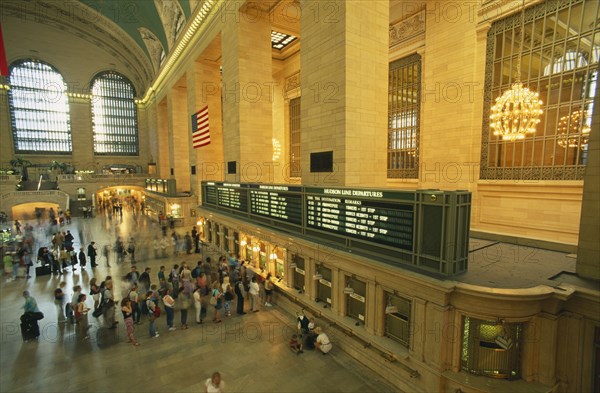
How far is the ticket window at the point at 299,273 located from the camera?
9.12 m

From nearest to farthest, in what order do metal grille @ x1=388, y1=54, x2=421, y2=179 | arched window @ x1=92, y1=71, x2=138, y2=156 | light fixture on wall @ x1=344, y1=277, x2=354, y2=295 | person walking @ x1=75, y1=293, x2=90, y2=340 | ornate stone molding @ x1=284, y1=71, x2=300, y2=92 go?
light fixture on wall @ x1=344, y1=277, x2=354, y2=295, person walking @ x1=75, y1=293, x2=90, y2=340, metal grille @ x1=388, y1=54, x2=421, y2=179, ornate stone molding @ x1=284, y1=71, x2=300, y2=92, arched window @ x1=92, y1=71, x2=138, y2=156

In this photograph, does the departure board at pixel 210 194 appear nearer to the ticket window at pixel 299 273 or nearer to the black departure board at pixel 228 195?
the black departure board at pixel 228 195

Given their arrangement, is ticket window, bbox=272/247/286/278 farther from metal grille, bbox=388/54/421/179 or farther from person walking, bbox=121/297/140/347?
metal grille, bbox=388/54/421/179

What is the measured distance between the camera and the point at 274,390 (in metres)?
5.94

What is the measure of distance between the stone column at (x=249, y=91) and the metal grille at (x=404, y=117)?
21.7 feet

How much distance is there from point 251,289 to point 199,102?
1624cm

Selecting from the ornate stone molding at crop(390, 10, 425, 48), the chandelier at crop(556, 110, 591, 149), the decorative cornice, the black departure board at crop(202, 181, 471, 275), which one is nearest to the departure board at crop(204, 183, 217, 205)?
the black departure board at crop(202, 181, 471, 275)

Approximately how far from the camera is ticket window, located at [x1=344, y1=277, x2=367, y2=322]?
23.1 feet

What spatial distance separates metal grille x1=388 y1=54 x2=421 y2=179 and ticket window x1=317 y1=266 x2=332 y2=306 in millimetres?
8748

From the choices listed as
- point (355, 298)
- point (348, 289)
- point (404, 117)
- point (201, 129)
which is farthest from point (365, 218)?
point (201, 129)

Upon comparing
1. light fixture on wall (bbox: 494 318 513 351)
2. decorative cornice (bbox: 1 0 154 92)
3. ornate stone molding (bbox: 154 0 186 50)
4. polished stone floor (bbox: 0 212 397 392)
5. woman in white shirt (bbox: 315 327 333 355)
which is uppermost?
decorative cornice (bbox: 1 0 154 92)

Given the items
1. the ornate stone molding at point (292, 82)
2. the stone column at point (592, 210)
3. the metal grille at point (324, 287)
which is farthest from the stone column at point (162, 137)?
the stone column at point (592, 210)

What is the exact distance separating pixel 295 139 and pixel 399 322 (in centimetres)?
1830

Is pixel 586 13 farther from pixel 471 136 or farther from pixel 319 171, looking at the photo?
pixel 319 171
